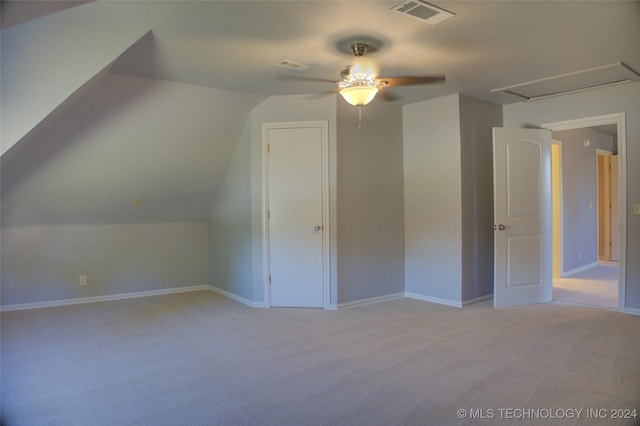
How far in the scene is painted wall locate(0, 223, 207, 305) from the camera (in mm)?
4953

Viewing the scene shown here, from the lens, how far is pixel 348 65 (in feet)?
12.3

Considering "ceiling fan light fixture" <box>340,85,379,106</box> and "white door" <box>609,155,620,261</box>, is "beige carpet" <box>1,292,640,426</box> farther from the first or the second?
"white door" <box>609,155,620,261</box>

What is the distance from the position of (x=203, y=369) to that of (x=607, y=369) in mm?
2838

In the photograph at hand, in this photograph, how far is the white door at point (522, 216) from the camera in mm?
4848

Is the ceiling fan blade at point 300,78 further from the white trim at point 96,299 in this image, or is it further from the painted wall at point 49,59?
the white trim at point 96,299

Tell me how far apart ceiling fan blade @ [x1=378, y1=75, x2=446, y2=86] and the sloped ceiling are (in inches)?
5.1

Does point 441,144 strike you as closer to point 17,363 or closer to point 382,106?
point 382,106

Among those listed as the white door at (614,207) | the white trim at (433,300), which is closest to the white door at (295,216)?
the white trim at (433,300)

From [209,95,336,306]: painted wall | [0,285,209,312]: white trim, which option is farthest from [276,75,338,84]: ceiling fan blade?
[0,285,209,312]: white trim

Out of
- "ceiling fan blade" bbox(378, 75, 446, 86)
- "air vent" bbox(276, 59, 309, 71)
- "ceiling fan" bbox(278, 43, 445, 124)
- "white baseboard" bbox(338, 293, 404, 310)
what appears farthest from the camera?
"white baseboard" bbox(338, 293, 404, 310)

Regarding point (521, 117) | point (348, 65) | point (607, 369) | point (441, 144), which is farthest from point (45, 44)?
point (521, 117)

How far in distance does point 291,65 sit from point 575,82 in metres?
2.94

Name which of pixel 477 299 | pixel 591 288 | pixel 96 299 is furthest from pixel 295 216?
pixel 591 288

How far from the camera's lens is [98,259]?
5.38 metres
